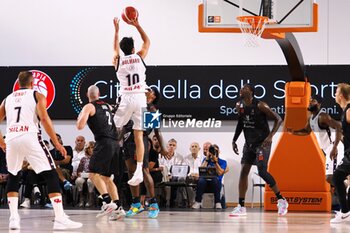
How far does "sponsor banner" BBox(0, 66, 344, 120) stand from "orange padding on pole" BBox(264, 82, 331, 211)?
11.3 ft

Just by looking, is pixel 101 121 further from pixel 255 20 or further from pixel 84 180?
pixel 84 180

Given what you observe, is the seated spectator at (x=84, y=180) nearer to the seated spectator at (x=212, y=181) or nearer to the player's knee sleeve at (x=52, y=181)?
the seated spectator at (x=212, y=181)

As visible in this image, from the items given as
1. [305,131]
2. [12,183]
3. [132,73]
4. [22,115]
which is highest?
[132,73]

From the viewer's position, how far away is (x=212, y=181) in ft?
49.8

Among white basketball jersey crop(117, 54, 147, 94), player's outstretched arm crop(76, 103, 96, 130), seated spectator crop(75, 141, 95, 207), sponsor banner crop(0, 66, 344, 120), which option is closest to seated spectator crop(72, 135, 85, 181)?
seated spectator crop(75, 141, 95, 207)

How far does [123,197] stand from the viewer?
15.4 metres

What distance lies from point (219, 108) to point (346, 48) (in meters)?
3.48

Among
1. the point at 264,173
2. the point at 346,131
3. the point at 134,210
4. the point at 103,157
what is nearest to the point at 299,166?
the point at 264,173

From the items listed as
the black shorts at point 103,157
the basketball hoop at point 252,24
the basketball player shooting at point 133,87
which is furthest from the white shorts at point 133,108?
the basketball hoop at point 252,24

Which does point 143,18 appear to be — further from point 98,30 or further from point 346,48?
point 346,48

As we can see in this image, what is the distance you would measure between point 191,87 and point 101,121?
25.8ft

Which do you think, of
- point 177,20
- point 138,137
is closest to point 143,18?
point 177,20

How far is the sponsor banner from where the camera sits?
16766 millimetres

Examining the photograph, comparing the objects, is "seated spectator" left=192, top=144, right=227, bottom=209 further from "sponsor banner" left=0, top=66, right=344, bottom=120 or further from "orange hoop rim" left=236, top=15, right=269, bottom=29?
"orange hoop rim" left=236, top=15, right=269, bottom=29
